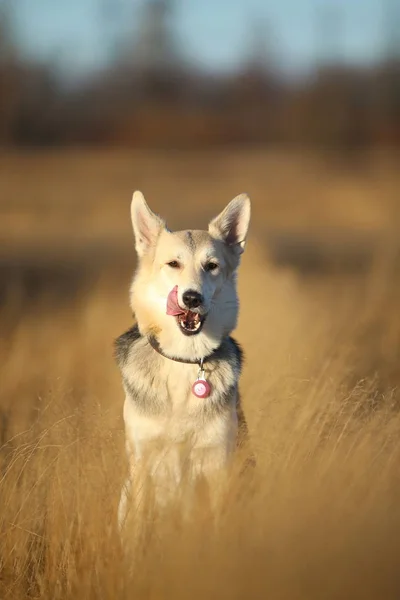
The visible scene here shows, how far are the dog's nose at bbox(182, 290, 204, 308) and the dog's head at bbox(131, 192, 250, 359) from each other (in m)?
0.02

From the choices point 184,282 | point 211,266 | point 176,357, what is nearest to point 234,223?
point 211,266

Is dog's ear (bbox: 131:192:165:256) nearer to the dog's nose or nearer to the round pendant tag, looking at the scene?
the dog's nose

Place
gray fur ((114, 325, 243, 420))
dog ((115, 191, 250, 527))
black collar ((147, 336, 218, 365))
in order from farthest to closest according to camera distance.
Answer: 1. black collar ((147, 336, 218, 365))
2. gray fur ((114, 325, 243, 420))
3. dog ((115, 191, 250, 527))

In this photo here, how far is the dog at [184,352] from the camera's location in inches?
171

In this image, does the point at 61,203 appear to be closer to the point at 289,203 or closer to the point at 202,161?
the point at 289,203

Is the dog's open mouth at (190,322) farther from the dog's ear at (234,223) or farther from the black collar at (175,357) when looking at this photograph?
the dog's ear at (234,223)

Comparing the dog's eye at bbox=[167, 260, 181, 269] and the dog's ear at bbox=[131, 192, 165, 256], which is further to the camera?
the dog's ear at bbox=[131, 192, 165, 256]

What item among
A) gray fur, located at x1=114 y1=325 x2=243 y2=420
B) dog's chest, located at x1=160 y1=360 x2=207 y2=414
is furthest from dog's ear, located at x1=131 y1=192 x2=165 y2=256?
dog's chest, located at x1=160 y1=360 x2=207 y2=414

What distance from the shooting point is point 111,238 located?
16938 mm

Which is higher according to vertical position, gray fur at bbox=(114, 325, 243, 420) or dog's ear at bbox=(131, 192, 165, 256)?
dog's ear at bbox=(131, 192, 165, 256)

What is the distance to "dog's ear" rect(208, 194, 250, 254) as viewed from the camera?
4.90 metres

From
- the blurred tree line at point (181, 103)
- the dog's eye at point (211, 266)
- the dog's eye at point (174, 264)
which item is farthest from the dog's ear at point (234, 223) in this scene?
the blurred tree line at point (181, 103)

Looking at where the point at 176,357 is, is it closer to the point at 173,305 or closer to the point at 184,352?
the point at 184,352

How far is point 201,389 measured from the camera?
448cm
